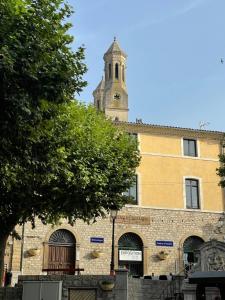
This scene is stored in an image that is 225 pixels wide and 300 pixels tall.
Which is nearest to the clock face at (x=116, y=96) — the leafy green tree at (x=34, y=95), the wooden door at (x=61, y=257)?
the wooden door at (x=61, y=257)

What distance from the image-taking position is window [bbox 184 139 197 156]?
3319cm

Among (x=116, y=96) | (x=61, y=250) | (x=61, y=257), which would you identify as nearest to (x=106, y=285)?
(x=61, y=257)

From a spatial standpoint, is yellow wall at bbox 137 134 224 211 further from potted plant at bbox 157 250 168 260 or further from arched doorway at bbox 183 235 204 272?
potted plant at bbox 157 250 168 260

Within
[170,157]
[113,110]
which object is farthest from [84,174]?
[113,110]

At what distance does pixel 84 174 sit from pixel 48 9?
7.89 meters

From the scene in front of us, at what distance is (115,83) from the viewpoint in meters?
66.4

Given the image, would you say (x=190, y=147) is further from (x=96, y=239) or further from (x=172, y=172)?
(x=96, y=239)

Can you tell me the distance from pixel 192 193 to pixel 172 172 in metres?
1.99

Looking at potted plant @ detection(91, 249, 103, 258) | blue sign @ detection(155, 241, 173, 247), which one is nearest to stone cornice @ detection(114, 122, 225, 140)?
blue sign @ detection(155, 241, 173, 247)

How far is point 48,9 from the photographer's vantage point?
1091 cm

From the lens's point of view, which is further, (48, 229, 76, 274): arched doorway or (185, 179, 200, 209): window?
(185, 179, 200, 209): window

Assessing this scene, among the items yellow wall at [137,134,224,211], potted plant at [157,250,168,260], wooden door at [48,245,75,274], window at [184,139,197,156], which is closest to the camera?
wooden door at [48,245,75,274]

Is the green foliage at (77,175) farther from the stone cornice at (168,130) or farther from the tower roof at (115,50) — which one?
the tower roof at (115,50)

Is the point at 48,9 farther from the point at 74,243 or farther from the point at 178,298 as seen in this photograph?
the point at 74,243
